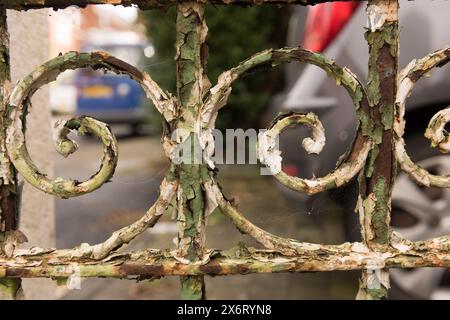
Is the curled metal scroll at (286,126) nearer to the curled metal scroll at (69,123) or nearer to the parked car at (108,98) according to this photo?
the curled metal scroll at (69,123)

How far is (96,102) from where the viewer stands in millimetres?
11547

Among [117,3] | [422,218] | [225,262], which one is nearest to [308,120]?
[225,262]

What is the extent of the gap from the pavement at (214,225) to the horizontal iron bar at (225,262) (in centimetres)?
15

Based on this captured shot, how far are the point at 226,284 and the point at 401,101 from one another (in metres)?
1.99

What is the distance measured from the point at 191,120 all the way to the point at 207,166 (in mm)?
109

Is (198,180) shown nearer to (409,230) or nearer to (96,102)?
(409,230)

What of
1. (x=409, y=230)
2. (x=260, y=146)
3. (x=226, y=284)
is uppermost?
(x=260, y=146)

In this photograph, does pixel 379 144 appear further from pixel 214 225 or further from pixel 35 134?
pixel 214 225

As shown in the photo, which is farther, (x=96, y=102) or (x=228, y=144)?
(x=96, y=102)

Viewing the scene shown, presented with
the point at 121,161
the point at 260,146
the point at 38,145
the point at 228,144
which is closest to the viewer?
the point at 260,146

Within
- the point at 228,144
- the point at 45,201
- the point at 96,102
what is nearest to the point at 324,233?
the point at 45,201

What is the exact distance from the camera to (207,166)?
1269mm

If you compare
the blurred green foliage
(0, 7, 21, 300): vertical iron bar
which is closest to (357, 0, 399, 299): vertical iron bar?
(0, 7, 21, 300): vertical iron bar

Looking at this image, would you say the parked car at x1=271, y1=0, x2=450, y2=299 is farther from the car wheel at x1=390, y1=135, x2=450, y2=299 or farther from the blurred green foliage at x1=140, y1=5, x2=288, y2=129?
the blurred green foliage at x1=140, y1=5, x2=288, y2=129
